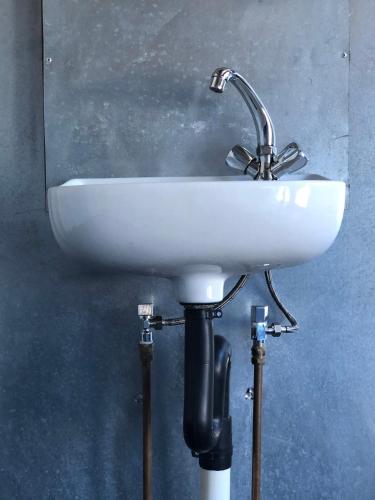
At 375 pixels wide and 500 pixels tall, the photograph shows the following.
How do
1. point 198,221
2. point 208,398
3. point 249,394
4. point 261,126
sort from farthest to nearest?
point 249,394 → point 261,126 → point 208,398 → point 198,221

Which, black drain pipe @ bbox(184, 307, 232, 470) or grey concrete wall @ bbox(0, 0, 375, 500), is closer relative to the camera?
black drain pipe @ bbox(184, 307, 232, 470)

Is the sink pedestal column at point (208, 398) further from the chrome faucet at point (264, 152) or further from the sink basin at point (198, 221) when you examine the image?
the chrome faucet at point (264, 152)

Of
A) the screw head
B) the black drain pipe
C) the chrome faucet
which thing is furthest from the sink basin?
the screw head

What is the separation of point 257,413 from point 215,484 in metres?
0.16

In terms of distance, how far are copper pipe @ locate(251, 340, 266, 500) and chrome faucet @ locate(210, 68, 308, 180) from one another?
1.09ft

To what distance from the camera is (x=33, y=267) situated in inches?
51.0

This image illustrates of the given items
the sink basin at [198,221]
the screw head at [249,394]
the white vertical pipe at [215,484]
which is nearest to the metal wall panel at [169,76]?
the sink basin at [198,221]

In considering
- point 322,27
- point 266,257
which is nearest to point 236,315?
point 266,257

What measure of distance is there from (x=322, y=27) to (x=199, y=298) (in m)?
0.63

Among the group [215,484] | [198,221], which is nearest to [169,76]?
[198,221]

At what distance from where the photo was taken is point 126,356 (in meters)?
1.30

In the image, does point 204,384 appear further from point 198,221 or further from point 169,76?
point 169,76

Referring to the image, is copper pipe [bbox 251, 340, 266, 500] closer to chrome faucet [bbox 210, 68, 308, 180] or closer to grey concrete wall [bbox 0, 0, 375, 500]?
grey concrete wall [bbox 0, 0, 375, 500]

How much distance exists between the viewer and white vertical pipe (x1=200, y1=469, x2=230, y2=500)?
1.17 meters
